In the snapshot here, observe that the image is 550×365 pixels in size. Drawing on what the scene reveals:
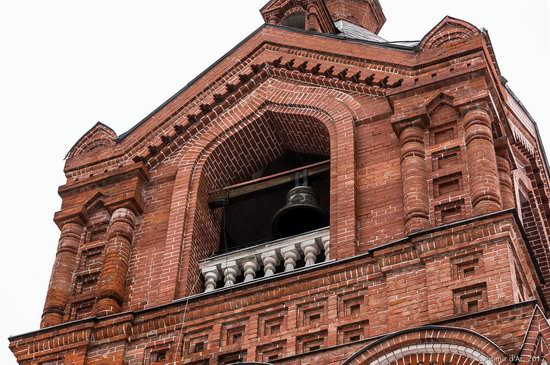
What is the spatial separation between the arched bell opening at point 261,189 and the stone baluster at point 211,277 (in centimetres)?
2

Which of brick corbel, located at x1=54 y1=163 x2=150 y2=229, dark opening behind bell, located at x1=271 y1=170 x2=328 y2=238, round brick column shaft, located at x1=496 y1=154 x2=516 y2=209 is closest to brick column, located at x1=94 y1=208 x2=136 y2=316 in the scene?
brick corbel, located at x1=54 y1=163 x2=150 y2=229

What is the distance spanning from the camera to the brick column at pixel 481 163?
65.7ft

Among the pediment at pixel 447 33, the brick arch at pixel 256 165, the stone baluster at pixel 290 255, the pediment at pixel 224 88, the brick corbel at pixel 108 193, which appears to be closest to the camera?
the brick arch at pixel 256 165

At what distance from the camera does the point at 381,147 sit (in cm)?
2217

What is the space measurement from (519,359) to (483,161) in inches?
153

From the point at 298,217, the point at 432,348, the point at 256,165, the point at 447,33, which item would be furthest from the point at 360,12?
the point at 432,348

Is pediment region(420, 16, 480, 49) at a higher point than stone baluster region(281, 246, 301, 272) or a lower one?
higher

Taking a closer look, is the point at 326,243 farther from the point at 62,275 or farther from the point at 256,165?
the point at 62,275

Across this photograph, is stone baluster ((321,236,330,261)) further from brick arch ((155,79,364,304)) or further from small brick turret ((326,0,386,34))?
small brick turret ((326,0,386,34))

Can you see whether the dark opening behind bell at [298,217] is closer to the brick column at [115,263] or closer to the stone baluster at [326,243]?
the stone baluster at [326,243]

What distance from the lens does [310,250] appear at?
21422 millimetres

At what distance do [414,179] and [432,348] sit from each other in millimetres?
3422

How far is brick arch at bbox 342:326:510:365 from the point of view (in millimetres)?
17656

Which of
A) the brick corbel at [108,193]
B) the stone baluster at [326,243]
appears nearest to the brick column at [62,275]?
the brick corbel at [108,193]
